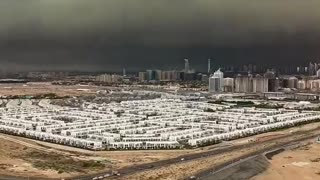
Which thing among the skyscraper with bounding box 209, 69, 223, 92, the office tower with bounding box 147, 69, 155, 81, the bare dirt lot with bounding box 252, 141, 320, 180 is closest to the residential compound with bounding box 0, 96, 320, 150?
the bare dirt lot with bounding box 252, 141, 320, 180


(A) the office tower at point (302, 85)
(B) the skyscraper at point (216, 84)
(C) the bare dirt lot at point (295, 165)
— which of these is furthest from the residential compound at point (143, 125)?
(A) the office tower at point (302, 85)


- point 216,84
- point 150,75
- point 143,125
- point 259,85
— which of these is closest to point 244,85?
point 259,85

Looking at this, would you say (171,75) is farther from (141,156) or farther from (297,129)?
(141,156)

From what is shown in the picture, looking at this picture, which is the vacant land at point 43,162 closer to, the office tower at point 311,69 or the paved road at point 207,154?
the paved road at point 207,154

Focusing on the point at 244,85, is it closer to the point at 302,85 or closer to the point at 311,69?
the point at 302,85

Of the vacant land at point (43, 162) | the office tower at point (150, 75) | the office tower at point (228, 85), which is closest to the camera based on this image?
the vacant land at point (43, 162)
